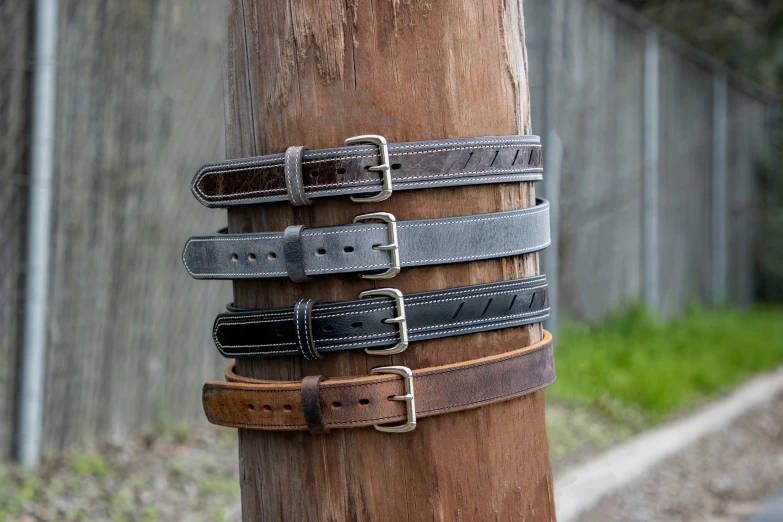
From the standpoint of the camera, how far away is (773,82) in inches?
569

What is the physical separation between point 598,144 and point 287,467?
288 inches

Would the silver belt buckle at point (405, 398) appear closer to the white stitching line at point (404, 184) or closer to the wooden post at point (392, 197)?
the wooden post at point (392, 197)

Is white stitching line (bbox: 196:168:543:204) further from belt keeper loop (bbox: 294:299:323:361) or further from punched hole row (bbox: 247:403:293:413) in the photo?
punched hole row (bbox: 247:403:293:413)

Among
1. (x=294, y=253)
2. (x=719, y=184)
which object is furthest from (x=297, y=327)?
(x=719, y=184)

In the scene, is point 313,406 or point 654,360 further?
point 654,360

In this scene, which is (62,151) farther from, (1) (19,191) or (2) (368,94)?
(2) (368,94)

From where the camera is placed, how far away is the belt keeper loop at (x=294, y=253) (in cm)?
144

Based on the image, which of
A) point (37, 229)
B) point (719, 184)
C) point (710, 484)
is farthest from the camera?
point (719, 184)

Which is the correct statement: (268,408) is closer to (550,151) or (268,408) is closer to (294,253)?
(294,253)

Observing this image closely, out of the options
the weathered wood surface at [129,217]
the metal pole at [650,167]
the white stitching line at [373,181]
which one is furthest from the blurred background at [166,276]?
the white stitching line at [373,181]

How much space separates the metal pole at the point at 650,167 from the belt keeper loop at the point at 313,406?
8.16m

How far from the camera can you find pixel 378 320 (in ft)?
4.69

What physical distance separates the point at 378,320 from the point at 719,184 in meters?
11.2

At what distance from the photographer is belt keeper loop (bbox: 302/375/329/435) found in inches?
56.7
